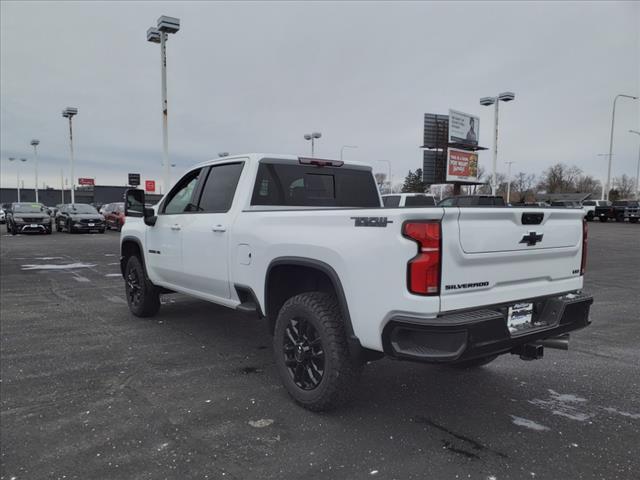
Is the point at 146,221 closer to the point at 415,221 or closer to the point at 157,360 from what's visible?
the point at 157,360

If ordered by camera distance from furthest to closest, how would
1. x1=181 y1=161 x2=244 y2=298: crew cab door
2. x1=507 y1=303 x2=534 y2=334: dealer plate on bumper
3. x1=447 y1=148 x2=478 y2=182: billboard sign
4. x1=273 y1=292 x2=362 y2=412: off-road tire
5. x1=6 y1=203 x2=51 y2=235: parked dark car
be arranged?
x1=447 y1=148 x2=478 y2=182: billboard sign
x1=6 y1=203 x2=51 y2=235: parked dark car
x1=181 y1=161 x2=244 y2=298: crew cab door
x1=273 y1=292 x2=362 y2=412: off-road tire
x1=507 y1=303 x2=534 y2=334: dealer plate on bumper

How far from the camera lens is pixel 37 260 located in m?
13.4

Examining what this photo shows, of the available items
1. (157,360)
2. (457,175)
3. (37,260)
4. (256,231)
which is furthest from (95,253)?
(457,175)

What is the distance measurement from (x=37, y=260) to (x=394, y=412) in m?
12.8

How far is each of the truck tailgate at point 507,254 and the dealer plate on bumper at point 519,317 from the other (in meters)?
0.06

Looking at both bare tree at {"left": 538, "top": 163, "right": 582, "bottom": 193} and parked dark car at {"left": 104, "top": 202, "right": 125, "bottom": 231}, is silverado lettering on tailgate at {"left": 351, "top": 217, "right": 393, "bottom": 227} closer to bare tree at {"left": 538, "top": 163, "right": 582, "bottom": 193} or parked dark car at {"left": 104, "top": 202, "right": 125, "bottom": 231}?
parked dark car at {"left": 104, "top": 202, "right": 125, "bottom": 231}

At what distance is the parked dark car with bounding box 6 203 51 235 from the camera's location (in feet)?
76.8

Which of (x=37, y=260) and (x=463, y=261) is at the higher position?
(x=463, y=261)

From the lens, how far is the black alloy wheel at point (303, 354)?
3578 mm

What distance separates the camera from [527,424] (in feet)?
11.3

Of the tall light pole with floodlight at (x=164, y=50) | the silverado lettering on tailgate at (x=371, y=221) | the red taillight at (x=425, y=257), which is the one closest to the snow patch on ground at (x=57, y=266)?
the tall light pole with floodlight at (x=164, y=50)

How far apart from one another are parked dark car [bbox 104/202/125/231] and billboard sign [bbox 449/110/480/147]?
79.0 feet

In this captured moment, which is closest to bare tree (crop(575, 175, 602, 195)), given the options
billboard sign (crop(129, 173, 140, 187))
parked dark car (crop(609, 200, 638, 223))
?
parked dark car (crop(609, 200, 638, 223))

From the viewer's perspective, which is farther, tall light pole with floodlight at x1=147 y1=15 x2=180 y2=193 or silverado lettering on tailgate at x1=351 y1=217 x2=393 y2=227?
tall light pole with floodlight at x1=147 y1=15 x2=180 y2=193
